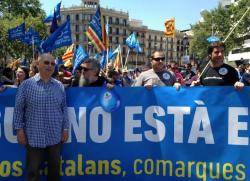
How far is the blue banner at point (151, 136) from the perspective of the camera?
6297mm

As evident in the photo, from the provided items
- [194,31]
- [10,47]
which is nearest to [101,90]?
[10,47]

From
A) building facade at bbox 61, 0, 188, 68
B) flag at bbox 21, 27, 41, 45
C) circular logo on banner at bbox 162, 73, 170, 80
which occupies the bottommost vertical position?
circular logo on banner at bbox 162, 73, 170, 80

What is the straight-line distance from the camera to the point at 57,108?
5895mm

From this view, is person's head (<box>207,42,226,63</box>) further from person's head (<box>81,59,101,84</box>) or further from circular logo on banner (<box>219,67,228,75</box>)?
person's head (<box>81,59,101,84</box>)

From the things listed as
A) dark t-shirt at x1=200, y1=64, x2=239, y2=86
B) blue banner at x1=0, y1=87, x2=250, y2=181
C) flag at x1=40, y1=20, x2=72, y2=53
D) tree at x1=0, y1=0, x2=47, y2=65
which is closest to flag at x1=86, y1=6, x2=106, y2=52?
flag at x1=40, y1=20, x2=72, y2=53

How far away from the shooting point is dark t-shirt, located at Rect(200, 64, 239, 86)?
262 inches

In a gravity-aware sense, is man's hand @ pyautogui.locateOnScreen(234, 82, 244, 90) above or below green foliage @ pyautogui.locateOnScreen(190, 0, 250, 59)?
below

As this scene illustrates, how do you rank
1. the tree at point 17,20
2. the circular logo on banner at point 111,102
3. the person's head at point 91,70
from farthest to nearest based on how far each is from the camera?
the tree at point 17,20, the person's head at point 91,70, the circular logo on banner at point 111,102

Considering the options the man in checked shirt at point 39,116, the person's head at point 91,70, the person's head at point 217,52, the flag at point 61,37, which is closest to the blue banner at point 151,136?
the person's head at point 91,70

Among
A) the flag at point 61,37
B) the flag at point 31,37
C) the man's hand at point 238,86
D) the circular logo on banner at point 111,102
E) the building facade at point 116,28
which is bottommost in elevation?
the circular logo on banner at point 111,102

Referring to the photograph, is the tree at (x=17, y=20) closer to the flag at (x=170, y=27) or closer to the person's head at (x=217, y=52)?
the flag at (x=170, y=27)

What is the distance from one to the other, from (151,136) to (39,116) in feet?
5.10

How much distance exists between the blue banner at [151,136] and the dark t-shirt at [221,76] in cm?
27

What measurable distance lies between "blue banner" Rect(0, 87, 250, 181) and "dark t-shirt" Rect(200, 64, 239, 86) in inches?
10.7
